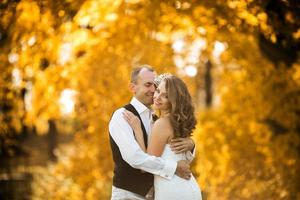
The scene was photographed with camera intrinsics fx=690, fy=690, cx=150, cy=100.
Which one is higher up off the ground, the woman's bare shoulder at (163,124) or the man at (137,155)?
the woman's bare shoulder at (163,124)

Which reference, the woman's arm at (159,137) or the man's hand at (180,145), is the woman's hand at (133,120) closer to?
the woman's arm at (159,137)

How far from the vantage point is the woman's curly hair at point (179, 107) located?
4.99 meters

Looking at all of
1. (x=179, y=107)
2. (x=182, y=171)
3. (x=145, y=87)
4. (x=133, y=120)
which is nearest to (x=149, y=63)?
(x=145, y=87)

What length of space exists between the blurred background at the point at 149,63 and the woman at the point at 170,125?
117 inches

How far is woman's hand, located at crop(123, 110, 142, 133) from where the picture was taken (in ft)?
16.7

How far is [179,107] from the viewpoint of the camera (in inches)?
197

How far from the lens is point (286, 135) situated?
9984mm

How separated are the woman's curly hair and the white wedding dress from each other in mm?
162

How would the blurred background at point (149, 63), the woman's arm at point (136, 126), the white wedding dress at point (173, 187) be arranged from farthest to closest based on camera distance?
the blurred background at point (149, 63) < the woman's arm at point (136, 126) < the white wedding dress at point (173, 187)

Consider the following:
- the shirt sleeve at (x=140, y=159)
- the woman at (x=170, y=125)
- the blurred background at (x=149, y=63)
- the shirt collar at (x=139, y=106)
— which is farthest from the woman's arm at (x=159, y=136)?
the blurred background at (x=149, y=63)

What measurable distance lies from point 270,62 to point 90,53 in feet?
8.49

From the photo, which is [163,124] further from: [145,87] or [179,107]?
[145,87]

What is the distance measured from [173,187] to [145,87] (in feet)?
2.93

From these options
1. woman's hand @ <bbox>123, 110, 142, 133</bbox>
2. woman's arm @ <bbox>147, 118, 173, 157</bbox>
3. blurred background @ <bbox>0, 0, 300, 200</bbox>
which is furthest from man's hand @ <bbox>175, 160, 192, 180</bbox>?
blurred background @ <bbox>0, 0, 300, 200</bbox>
